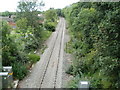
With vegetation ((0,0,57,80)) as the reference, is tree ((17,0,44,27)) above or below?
above

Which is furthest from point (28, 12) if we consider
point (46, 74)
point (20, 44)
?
point (46, 74)

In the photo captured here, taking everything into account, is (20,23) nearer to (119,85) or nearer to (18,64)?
(18,64)

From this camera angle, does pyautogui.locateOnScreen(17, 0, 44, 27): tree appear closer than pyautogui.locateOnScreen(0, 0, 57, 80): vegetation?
No

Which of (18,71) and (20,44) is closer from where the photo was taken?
(18,71)

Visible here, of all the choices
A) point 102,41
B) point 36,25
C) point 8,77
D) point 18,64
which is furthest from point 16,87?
point 36,25

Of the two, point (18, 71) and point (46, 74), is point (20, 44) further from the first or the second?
point (46, 74)

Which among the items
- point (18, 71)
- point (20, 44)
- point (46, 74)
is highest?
point (20, 44)

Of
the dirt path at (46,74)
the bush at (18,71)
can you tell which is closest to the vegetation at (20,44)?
the bush at (18,71)

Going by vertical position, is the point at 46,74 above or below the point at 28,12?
below

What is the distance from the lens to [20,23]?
1272 centimetres

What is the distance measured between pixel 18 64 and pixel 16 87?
154 cm

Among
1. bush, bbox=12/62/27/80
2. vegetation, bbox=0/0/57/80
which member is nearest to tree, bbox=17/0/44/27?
vegetation, bbox=0/0/57/80

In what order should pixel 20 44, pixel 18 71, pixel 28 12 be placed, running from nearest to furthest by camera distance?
pixel 18 71 < pixel 20 44 < pixel 28 12

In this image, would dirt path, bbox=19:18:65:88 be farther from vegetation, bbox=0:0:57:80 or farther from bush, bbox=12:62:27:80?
vegetation, bbox=0:0:57:80
